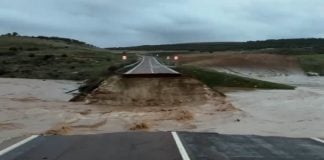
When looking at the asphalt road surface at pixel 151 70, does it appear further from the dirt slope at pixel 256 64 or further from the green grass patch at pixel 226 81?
the dirt slope at pixel 256 64

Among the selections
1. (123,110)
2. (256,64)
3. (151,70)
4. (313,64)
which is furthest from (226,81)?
(313,64)

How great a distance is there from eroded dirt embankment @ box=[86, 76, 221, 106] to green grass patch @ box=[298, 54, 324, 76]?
52848mm

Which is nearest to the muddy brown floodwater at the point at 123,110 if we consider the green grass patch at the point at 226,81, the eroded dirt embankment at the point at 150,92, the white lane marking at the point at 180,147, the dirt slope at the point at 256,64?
the eroded dirt embankment at the point at 150,92

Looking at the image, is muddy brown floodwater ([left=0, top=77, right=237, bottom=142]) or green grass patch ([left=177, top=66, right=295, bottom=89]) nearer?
muddy brown floodwater ([left=0, top=77, right=237, bottom=142])

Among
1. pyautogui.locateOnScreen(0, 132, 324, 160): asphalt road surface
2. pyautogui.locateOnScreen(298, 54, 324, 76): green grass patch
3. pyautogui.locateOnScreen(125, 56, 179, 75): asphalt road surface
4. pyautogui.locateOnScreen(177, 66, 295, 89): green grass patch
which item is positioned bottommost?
pyautogui.locateOnScreen(298, 54, 324, 76): green grass patch

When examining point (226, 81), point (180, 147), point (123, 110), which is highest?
point (180, 147)

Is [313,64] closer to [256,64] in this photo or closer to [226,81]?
[256,64]

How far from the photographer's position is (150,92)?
107 feet

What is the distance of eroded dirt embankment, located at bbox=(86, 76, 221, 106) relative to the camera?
101 feet

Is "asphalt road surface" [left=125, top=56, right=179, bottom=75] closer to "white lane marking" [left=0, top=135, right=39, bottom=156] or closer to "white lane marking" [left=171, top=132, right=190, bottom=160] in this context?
"white lane marking" [left=171, top=132, right=190, bottom=160]

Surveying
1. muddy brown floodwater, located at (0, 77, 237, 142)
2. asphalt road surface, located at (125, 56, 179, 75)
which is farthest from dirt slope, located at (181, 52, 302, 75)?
muddy brown floodwater, located at (0, 77, 237, 142)

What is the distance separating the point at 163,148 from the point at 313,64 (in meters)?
79.5

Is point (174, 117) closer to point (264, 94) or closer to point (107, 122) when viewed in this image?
point (107, 122)

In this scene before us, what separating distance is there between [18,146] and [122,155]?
112 inches
